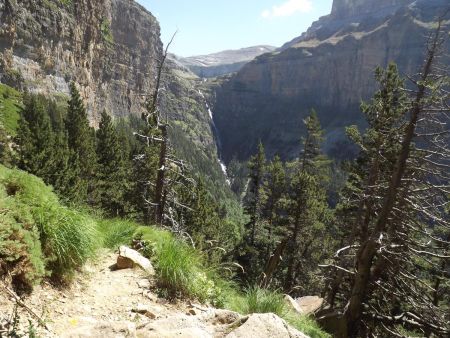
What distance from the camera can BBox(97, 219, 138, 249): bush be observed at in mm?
7527

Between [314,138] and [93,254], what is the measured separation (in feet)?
85.9

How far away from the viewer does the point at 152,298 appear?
578cm

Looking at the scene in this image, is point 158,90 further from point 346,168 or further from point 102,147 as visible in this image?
point 102,147

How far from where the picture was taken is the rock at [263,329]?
4.57 metres

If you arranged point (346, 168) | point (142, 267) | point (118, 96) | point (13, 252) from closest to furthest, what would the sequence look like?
point (13, 252), point (142, 267), point (346, 168), point (118, 96)

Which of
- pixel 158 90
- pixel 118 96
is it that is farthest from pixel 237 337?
pixel 118 96

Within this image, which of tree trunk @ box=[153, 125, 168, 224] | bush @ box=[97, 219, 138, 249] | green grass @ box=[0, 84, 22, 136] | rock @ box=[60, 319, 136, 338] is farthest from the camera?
green grass @ box=[0, 84, 22, 136]

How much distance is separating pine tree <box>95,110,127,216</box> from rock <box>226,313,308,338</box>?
101ft

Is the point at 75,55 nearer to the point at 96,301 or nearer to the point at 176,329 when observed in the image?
the point at 96,301

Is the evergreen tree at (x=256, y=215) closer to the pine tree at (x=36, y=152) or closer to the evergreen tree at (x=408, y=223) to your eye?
the pine tree at (x=36, y=152)

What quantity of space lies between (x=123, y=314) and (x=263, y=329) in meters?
1.83

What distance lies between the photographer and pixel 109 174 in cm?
3972

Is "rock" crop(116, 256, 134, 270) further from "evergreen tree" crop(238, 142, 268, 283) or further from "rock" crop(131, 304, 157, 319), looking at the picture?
"evergreen tree" crop(238, 142, 268, 283)

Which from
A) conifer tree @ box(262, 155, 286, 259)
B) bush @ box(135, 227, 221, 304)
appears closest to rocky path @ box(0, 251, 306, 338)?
bush @ box(135, 227, 221, 304)
